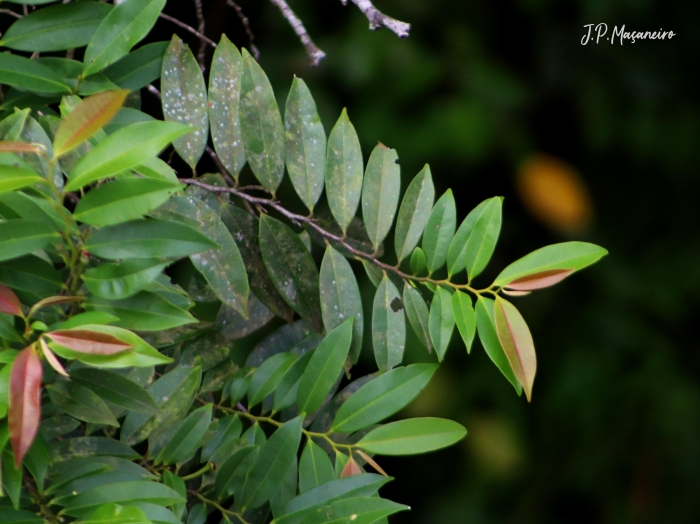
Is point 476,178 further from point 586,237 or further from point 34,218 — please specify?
point 34,218

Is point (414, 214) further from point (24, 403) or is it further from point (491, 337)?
point (24, 403)

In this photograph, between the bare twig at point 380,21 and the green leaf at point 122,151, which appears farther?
the bare twig at point 380,21

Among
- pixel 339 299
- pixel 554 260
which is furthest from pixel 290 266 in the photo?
pixel 554 260

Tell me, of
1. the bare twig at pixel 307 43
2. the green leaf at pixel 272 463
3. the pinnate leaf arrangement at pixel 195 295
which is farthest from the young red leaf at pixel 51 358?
the bare twig at pixel 307 43

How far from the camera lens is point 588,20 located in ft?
4.91

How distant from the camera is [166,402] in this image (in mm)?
351

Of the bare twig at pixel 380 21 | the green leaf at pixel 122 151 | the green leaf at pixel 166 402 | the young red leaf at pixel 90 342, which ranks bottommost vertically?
the green leaf at pixel 166 402

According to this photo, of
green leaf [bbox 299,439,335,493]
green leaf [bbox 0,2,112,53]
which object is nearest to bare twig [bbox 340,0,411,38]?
green leaf [bbox 0,2,112,53]

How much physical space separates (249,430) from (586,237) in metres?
1.29

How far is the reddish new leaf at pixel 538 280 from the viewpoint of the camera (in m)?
0.36

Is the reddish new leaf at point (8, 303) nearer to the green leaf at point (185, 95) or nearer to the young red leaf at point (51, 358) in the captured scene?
the young red leaf at point (51, 358)

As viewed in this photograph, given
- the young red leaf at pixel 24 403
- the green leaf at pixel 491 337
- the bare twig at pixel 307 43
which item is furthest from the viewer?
the bare twig at pixel 307 43

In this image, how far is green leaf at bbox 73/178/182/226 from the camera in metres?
0.28

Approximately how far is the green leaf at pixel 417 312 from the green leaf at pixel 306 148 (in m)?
0.07
